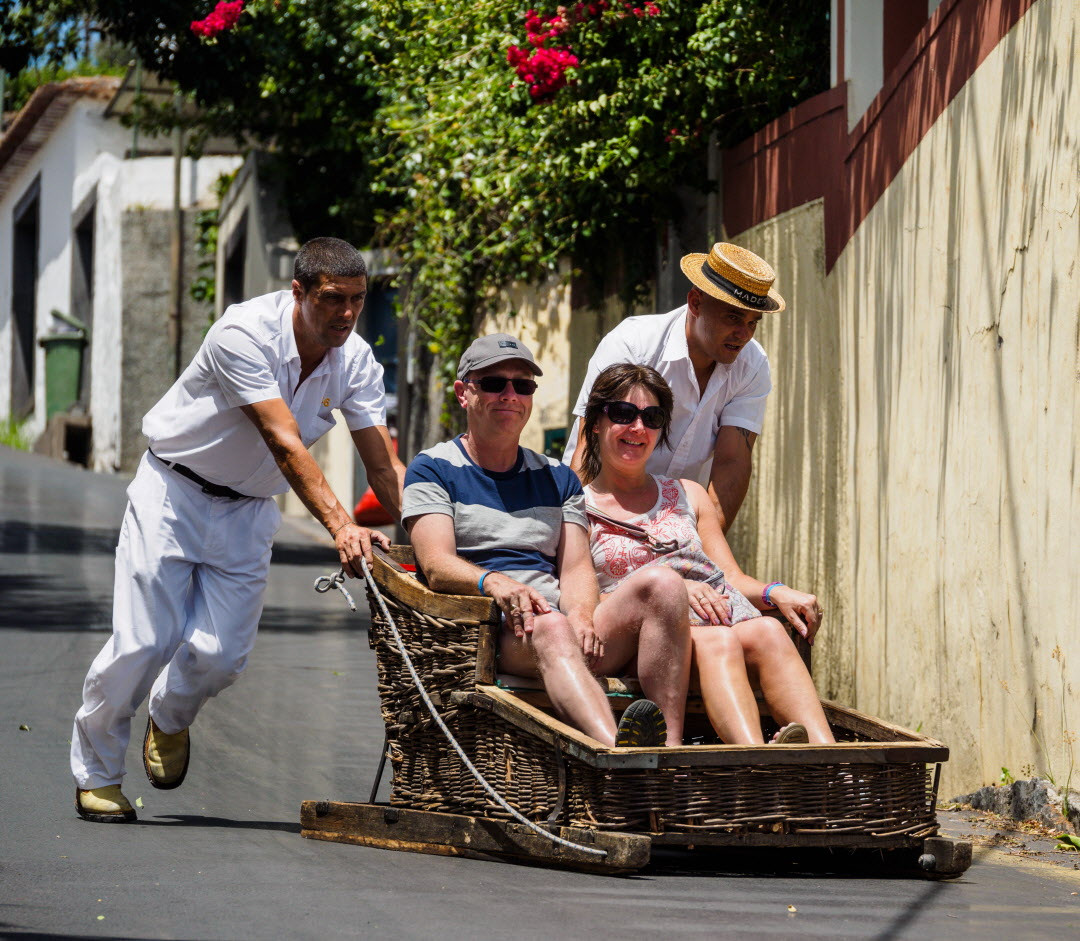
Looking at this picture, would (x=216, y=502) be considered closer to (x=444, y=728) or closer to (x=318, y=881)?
(x=444, y=728)

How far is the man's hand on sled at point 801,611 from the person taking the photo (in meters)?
5.66

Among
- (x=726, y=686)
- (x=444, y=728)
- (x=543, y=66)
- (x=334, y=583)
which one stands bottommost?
(x=444, y=728)

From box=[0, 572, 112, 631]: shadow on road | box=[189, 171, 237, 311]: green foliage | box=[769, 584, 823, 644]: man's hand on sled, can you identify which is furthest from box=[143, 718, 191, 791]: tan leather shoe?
box=[189, 171, 237, 311]: green foliage

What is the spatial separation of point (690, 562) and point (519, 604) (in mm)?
837

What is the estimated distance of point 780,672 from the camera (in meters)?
5.44

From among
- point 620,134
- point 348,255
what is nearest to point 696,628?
point 348,255

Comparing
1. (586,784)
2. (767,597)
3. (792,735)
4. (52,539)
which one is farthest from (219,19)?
(586,784)

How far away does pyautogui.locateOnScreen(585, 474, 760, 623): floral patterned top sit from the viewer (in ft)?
19.1

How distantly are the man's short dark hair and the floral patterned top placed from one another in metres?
1.09

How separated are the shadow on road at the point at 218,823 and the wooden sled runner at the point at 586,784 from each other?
1.10 ft

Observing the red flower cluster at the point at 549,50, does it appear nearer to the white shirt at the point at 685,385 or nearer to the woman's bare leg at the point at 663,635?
the white shirt at the point at 685,385

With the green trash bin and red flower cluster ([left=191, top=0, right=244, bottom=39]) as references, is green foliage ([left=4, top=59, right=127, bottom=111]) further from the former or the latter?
red flower cluster ([left=191, top=0, right=244, bottom=39])

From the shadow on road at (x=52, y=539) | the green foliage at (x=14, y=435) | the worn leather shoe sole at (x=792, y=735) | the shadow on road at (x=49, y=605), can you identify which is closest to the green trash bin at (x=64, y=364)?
the green foliage at (x=14, y=435)

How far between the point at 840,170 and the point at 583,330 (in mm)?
4630
